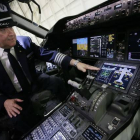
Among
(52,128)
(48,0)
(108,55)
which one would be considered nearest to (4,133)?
(52,128)

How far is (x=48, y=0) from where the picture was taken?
202 cm

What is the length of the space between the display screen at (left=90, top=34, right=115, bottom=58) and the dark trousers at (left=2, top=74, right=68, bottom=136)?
0.61m

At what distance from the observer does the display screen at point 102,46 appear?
38.5 inches

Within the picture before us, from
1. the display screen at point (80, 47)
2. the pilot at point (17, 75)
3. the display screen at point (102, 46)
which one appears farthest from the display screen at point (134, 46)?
the display screen at point (80, 47)

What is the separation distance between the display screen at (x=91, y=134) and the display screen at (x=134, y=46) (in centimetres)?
69

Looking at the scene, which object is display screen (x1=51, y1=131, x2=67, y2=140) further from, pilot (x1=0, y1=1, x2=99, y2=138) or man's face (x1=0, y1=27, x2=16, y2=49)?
man's face (x1=0, y1=27, x2=16, y2=49)

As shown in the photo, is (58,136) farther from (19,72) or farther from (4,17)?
(4,17)

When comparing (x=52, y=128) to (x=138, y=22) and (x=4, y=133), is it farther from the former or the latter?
(x=138, y=22)

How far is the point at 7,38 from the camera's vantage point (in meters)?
0.89

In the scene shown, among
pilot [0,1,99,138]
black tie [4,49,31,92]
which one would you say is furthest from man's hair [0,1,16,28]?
black tie [4,49,31,92]

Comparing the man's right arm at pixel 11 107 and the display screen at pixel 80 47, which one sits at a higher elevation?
the display screen at pixel 80 47

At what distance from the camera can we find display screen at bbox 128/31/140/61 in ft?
2.65

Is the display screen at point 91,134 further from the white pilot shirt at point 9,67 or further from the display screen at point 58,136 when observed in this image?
Result: the white pilot shirt at point 9,67

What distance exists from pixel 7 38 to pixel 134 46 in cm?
117
